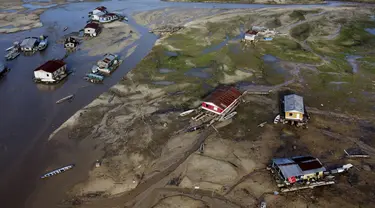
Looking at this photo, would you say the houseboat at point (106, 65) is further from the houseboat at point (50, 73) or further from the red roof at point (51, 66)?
the red roof at point (51, 66)

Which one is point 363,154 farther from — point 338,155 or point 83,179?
point 83,179

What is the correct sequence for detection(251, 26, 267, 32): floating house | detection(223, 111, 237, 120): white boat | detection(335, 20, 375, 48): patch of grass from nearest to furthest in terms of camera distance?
detection(223, 111, 237, 120): white boat → detection(335, 20, 375, 48): patch of grass → detection(251, 26, 267, 32): floating house

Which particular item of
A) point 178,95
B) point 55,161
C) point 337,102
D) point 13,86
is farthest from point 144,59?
point 337,102

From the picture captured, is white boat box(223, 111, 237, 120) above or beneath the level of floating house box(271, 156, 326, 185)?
above

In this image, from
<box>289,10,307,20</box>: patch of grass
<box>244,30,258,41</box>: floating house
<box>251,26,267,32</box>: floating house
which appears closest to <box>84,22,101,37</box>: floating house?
<box>244,30,258,41</box>: floating house

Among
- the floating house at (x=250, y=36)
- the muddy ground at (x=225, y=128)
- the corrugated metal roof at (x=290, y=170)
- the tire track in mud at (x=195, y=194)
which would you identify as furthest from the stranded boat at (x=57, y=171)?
the floating house at (x=250, y=36)

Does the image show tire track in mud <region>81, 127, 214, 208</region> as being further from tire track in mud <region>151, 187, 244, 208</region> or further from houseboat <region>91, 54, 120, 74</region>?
houseboat <region>91, 54, 120, 74</region>

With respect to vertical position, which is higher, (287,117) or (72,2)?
(72,2)
